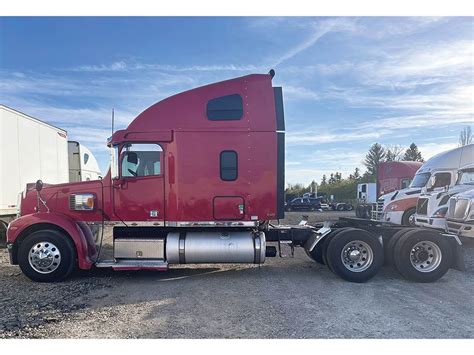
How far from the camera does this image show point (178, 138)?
676 centimetres

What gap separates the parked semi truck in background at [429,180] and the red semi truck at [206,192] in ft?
23.2

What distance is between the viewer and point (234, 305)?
17.3 feet

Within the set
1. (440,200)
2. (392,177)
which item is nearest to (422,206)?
(440,200)

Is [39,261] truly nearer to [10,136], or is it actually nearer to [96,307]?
[96,307]

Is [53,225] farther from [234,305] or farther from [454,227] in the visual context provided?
[454,227]

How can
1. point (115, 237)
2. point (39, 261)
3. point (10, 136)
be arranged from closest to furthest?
point (39, 261) → point (115, 237) → point (10, 136)

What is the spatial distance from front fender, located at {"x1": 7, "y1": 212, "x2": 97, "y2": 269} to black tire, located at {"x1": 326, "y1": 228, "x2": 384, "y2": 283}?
15.0ft

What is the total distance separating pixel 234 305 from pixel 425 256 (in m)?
4.00

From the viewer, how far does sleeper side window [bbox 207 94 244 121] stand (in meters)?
6.79

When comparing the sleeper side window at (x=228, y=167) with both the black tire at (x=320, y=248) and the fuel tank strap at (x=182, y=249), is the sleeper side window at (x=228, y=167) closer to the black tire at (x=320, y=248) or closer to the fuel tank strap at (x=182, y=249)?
the fuel tank strap at (x=182, y=249)

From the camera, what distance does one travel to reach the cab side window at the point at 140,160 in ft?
22.4

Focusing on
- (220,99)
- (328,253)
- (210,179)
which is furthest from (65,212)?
(328,253)

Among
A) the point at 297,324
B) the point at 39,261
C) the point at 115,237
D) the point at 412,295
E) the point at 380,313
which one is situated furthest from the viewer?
the point at 115,237

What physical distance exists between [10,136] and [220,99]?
6815 millimetres
